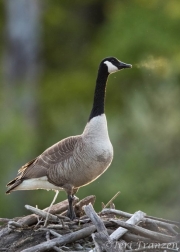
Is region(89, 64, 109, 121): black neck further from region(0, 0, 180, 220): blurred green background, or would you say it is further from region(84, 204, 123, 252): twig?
region(0, 0, 180, 220): blurred green background

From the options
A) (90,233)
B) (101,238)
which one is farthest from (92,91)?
(101,238)

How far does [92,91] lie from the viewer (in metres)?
23.6

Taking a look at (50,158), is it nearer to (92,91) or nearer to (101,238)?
(101,238)

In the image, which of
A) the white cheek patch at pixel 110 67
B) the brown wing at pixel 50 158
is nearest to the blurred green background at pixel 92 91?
the white cheek patch at pixel 110 67

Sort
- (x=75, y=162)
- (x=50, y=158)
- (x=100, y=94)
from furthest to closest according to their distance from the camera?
(x=100, y=94), (x=50, y=158), (x=75, y=162)

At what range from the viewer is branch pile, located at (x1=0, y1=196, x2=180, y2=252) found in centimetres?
866

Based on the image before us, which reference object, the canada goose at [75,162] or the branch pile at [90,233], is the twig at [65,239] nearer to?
the branch pile at [90,233]

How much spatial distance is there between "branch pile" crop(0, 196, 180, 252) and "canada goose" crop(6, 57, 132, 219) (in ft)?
1.57

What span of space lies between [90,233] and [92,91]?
14799mm

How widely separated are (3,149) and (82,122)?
6.70 ft

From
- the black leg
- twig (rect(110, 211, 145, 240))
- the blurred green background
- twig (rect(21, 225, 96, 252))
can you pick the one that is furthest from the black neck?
the blurred green background

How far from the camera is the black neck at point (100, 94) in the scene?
10.4 metres

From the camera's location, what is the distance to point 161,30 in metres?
22.5

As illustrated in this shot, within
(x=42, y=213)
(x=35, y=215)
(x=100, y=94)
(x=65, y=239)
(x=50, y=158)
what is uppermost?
(x=100, y=94)
